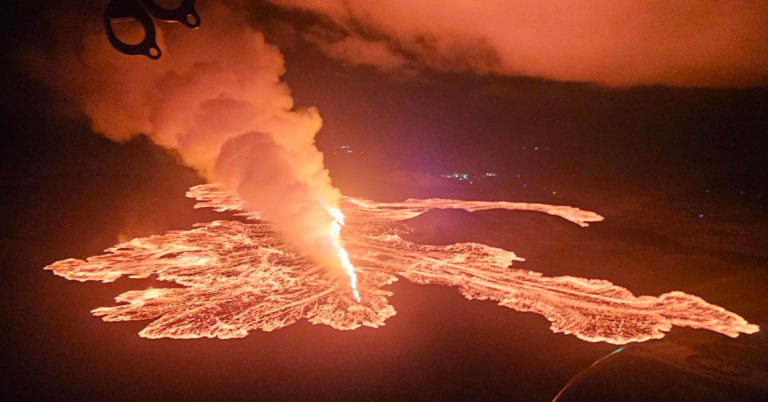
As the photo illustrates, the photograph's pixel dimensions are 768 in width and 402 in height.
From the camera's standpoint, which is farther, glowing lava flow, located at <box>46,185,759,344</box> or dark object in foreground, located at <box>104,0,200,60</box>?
glowing lava flow, located at <box>46,185,759,344</box>

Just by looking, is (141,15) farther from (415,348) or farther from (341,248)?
(341,248)

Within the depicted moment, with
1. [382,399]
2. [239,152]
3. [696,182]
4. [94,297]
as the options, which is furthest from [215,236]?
[696,182]

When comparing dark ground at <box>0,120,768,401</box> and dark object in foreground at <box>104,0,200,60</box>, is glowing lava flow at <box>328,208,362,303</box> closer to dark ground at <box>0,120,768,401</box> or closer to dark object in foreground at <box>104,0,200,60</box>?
dark ground at <box>0,120,768,401</box>

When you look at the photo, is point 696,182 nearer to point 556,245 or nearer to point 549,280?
point 556,245

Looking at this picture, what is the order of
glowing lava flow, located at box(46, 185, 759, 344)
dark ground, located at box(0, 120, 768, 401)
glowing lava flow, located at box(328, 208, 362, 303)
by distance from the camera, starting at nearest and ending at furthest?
dark ground, located at box(0, 120, 768, 401) → glowing lava flow, located at box(46, 185, 759, 344) → glowing lava flow, located at box(328, 208, 362, 303)

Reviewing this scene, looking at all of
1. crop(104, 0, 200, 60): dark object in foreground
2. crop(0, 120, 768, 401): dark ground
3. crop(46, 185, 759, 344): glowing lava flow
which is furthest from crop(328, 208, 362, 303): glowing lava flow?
crop(104, 0, 200, 60): dark object in foreground

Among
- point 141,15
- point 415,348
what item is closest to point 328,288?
point 415,348

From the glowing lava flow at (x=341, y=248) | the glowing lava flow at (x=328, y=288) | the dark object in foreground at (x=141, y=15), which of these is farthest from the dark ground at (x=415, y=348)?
the dark object in foreground at (x=141, y=15)

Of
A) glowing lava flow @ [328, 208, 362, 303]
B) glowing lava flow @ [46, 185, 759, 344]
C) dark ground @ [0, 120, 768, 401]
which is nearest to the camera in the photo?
dark ground @ [0, 120, 768, 401]
